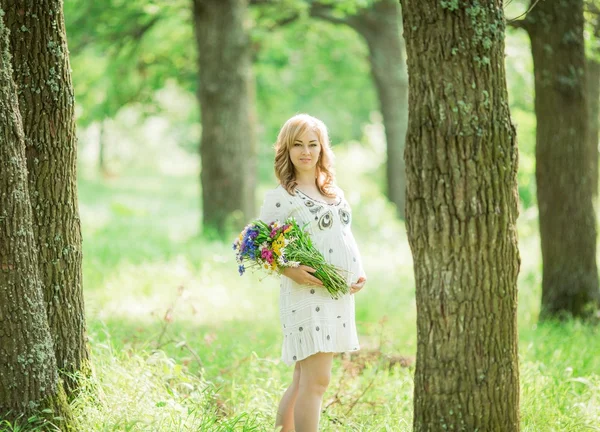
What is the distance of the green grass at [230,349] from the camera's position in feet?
14.1

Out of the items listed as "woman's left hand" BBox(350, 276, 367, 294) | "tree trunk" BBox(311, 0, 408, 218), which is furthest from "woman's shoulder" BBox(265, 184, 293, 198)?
"tree trunk" BBox(311, 0, 408, 218)

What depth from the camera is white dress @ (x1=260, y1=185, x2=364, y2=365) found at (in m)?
3.91

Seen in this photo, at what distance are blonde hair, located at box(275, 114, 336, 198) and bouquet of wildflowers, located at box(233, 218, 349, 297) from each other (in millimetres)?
276

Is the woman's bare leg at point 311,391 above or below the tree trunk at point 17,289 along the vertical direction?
below

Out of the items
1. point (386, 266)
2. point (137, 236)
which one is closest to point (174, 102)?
point (137, 236)

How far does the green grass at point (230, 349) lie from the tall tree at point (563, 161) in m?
0.50

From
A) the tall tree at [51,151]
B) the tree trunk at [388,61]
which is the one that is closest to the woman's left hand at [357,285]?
the tall tree at [51,151]

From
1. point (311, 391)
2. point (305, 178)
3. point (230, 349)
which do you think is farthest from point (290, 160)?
point (230, 349)

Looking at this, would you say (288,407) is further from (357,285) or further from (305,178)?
(305,178)

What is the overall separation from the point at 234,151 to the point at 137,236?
7.45 feet

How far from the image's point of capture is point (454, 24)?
3.49 metres

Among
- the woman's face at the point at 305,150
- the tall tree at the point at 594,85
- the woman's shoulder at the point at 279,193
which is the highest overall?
the tall tree at the point at 594,85

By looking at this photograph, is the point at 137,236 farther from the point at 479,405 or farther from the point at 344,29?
the point at 479,405

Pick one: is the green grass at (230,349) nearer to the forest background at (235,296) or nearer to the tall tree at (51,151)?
the forest background at (235,296)
